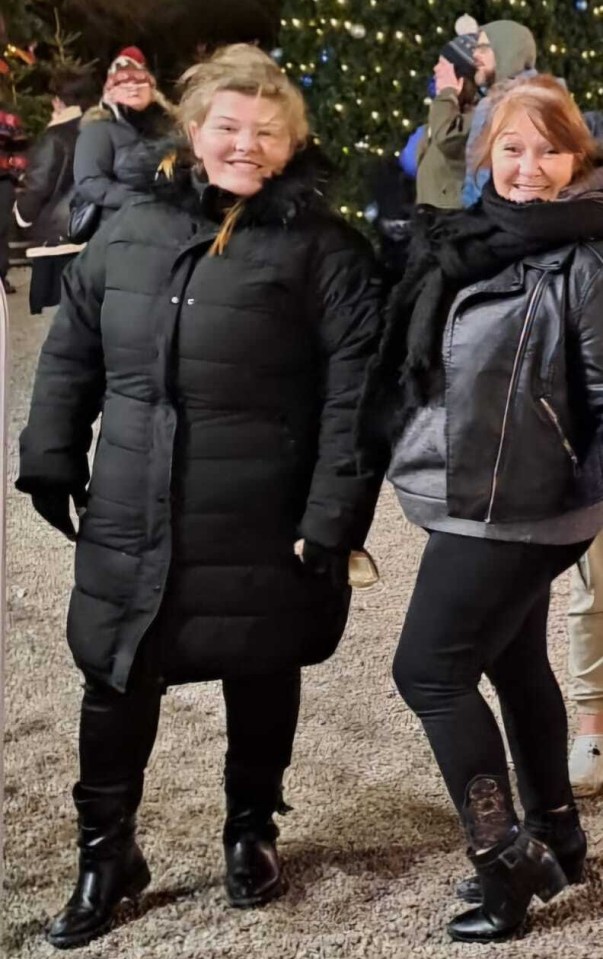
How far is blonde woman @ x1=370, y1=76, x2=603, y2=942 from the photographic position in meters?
1.40

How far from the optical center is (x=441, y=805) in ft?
6.48

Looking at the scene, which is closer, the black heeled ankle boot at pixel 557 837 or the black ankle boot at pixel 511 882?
the black ankle boot at pixel 511 882

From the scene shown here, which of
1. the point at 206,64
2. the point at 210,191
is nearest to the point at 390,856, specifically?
the point at 210,191

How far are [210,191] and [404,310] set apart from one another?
29 cm

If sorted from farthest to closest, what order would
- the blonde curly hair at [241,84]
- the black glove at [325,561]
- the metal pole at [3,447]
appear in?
the black glove at [325,561] < the blonde curly hair at [241,84] < the metal pole at [3,447]

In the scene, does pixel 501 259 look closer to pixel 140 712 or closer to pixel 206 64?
pixel 206 64

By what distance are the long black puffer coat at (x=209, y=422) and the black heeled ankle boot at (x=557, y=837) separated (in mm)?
448

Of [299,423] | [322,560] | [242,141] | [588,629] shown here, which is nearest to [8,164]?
[242,141]

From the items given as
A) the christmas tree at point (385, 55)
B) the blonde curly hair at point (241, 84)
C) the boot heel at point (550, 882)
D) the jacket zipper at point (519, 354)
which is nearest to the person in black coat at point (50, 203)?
the blonde curly hair at point (241, 84)

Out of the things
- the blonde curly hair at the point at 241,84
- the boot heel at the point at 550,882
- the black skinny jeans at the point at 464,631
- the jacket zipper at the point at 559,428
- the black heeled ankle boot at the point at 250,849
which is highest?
the blonde curly hair at the point at 241,84

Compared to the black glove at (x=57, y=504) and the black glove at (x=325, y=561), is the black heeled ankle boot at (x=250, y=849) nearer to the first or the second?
the black glove at (x=325, y=561)

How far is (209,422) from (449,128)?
1076mm

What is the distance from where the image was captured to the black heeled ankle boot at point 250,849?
1703mm

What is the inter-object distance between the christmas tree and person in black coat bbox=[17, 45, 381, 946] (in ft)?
9.71
